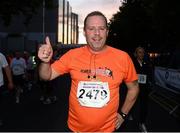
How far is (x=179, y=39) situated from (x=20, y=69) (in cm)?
1660

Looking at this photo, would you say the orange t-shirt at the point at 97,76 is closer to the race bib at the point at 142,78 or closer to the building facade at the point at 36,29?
the race bib at the point at 142,78

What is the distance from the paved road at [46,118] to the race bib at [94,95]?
4.56 metres

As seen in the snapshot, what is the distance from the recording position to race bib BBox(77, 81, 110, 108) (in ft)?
15.4

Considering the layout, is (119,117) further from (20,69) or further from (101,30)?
(20,69)

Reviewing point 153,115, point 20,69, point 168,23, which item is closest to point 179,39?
point 168,23

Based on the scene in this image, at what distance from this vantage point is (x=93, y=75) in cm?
472

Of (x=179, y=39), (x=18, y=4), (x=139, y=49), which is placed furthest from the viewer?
(x=179, y=39)

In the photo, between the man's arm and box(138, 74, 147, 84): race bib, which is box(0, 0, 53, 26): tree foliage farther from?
the man's arm

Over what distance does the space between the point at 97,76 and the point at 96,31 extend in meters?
0.40

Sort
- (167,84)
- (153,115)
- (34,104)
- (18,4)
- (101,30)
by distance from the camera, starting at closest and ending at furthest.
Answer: (101,30)
(153,115)
(34,104)
(167,84)
(18,4)

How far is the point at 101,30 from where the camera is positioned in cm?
468

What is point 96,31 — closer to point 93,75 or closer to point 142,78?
point 93,75

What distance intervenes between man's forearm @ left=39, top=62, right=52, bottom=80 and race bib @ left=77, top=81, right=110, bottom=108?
0.35 metres

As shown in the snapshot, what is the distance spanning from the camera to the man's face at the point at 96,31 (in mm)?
4668
